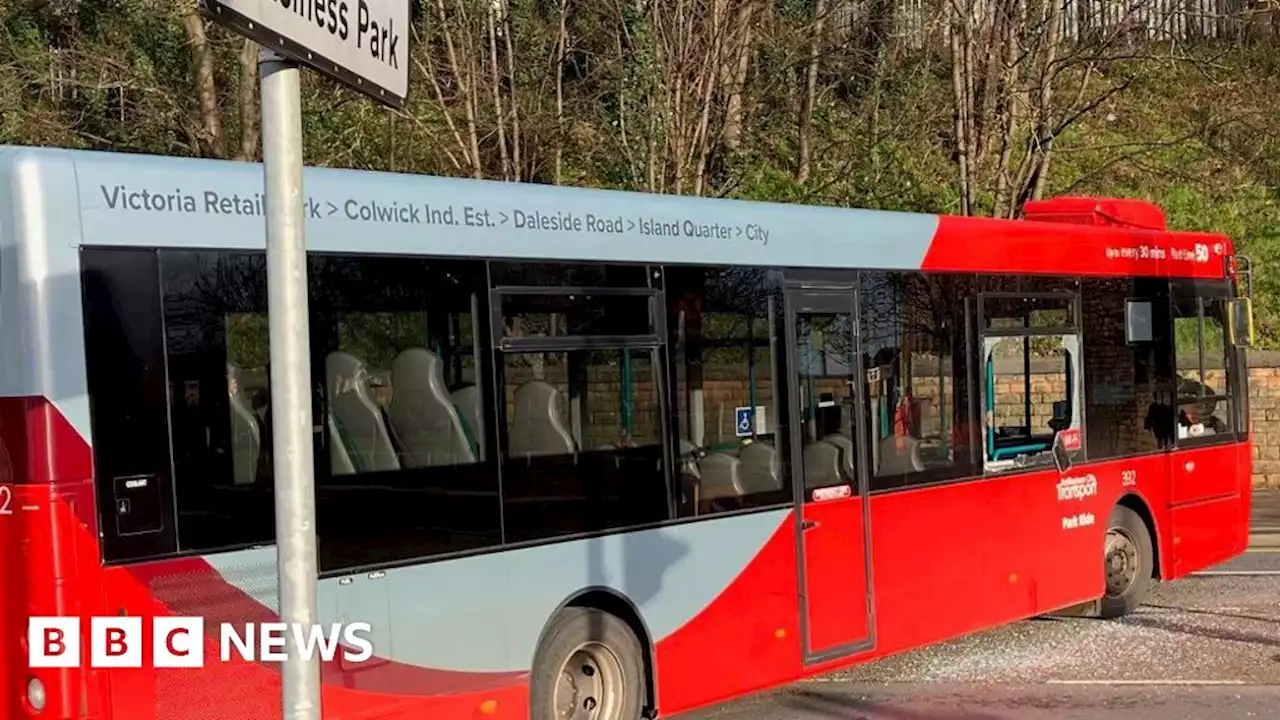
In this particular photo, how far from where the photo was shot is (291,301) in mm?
3014

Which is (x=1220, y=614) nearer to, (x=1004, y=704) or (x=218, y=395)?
(x=1004, y=704)

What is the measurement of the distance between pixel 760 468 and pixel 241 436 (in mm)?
3200

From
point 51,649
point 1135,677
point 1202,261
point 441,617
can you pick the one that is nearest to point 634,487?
point 441,617

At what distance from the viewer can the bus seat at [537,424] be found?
22.0 ft

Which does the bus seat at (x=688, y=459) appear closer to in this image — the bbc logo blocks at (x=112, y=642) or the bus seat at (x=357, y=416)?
the bus seat at (x=357, y=416)

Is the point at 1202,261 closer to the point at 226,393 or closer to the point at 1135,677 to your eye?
the point at 1135,677

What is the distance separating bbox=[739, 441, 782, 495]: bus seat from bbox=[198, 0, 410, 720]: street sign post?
491 centimetres

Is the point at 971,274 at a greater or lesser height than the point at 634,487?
greater

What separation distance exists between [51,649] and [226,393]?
110 centimetres

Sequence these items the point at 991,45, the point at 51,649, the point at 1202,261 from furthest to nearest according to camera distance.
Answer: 1. the point at 991,45
2. the point at 1202,261
3. the point at 51,649

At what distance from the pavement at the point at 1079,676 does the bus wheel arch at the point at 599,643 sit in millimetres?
1234

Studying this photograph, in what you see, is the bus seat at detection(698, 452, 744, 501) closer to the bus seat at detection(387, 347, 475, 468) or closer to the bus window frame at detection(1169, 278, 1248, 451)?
the bus seat at detection(387, 347, 475, 468)

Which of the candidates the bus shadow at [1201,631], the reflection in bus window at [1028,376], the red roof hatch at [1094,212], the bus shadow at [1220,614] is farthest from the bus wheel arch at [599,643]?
the red roof hatch at [1094,212]

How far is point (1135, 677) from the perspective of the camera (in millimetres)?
8906
